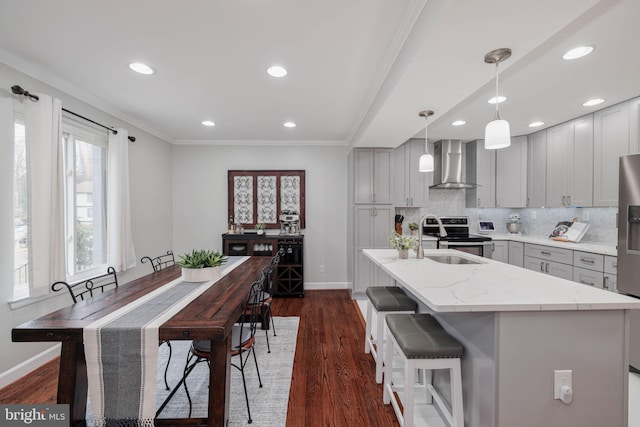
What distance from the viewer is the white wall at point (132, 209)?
6.72 feet

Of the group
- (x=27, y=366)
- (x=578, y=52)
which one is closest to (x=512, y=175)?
(x=578, y=52)

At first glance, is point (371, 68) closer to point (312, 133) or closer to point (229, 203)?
point (312, 133)

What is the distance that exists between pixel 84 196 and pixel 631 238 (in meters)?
5.14

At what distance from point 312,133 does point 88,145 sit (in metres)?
2.73

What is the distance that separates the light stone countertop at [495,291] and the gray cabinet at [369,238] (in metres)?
2.01

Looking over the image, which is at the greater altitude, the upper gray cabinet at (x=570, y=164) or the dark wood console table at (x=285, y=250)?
the upper gray cabinet at (x=570, y=164)

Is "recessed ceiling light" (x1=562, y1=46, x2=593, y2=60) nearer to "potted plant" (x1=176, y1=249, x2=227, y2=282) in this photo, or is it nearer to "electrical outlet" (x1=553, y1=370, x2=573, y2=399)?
"electrical outlet" (x1=553, y1=370, x2=573, y2=399)

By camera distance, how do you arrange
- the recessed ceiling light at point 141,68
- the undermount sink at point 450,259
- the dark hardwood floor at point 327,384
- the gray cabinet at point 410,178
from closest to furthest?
the dark hardwood floor at point 327,384 → the recessed ceiling light at point 141,68 → the undermount sink at point 450,259 → the gray cabinet at point 410,178

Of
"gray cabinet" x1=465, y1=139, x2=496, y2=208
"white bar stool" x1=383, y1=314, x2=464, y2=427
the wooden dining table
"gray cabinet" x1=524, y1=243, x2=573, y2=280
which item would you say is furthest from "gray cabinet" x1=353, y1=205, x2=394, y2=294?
the wooden dining table

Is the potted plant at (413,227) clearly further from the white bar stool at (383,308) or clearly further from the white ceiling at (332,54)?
the white bar stool at (383,308)

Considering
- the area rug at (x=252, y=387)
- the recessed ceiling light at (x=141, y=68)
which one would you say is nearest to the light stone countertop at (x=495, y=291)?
the area rug at (x=252, y=387)

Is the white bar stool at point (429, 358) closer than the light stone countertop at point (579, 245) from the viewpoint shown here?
Yes

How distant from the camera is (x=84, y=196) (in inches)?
114

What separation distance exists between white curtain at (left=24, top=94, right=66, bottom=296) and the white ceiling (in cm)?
40
